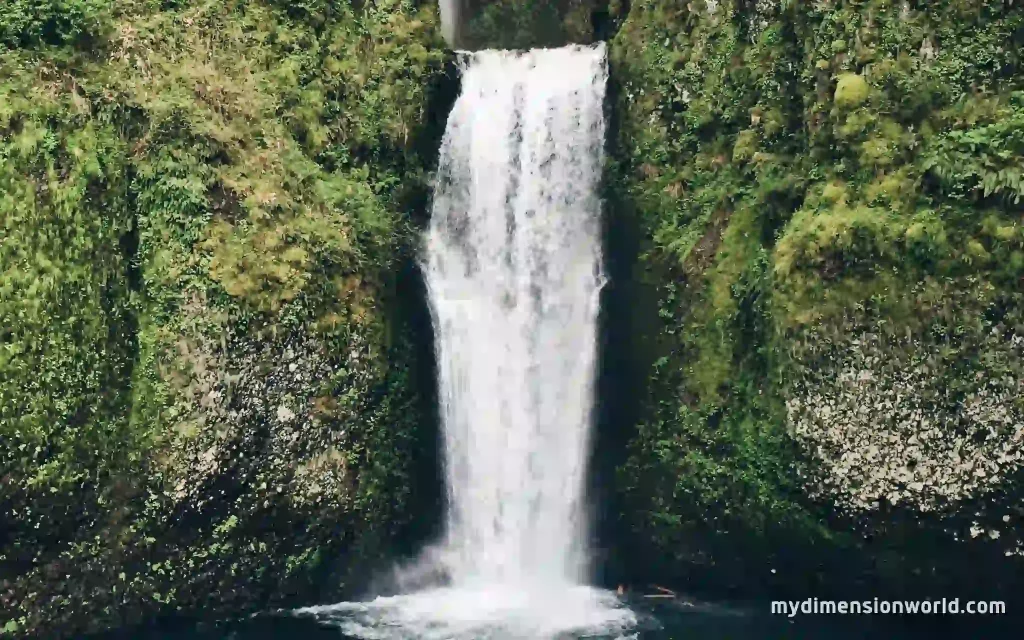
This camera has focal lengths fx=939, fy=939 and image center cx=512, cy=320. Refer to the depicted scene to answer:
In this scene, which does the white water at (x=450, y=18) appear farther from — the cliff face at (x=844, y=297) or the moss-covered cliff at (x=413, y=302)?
the cliff face at (x=844, y=297)

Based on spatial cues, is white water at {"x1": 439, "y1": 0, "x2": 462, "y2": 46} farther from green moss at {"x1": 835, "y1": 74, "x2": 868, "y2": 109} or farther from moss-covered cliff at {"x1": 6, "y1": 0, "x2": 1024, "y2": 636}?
green moss at {"x1": 835, "y1": 74, "x2": 868, "y2": 109}

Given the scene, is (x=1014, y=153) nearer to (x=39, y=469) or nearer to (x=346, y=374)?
(x=346, y=374)

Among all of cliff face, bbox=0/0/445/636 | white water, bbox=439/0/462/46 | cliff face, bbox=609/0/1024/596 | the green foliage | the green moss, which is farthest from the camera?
white water, bbox=439/0/462/46

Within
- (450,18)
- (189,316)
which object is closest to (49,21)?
(189,316)

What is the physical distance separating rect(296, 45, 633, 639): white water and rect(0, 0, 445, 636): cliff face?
846mm

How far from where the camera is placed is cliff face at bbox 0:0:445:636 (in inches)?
378

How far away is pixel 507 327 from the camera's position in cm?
1298

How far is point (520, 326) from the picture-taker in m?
12.9

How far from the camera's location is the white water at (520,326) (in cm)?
1276

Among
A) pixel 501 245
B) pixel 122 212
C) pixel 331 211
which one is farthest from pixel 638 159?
pixel 122 212

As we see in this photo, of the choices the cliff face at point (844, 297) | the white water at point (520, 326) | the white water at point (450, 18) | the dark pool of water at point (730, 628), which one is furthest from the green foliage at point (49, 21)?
the white water at point (450, 18)

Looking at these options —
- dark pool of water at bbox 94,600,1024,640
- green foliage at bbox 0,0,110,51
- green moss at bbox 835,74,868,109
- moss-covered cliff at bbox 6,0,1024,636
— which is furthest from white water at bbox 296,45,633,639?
green foliage at bbox 0,0,110,51

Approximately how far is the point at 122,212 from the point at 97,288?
93 cm

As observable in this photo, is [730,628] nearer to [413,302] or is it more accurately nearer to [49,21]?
[413,302]
